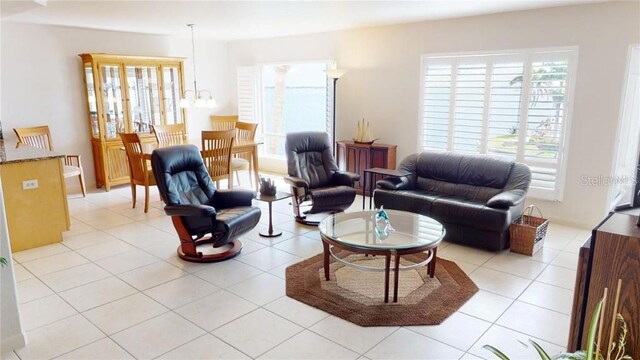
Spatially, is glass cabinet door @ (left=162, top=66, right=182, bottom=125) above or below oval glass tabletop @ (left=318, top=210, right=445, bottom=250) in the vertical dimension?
above

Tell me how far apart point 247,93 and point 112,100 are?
2403 mm

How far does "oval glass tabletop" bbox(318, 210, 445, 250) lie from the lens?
3.31 m

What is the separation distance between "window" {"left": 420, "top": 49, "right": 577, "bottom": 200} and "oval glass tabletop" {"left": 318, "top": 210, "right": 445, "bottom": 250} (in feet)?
6.55

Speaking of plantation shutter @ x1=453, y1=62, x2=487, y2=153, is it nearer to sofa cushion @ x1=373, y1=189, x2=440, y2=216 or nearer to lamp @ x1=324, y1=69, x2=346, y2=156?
sofa cushion @ x1=373, y1=189, x2=440, y2=216

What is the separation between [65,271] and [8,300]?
1237mm

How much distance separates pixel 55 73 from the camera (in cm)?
621

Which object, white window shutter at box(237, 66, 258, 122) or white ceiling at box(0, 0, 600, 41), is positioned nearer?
white ceiling at box(0, 0, 600, 41)

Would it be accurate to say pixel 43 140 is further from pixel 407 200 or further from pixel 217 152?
pixel 407 200

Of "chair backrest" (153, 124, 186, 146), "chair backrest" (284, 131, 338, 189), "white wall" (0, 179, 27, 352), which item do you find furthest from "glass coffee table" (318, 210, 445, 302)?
"chair backrest" (153, 124, 186, 146)

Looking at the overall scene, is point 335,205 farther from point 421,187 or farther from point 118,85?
point 118,85

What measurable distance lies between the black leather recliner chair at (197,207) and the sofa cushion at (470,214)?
1.86m

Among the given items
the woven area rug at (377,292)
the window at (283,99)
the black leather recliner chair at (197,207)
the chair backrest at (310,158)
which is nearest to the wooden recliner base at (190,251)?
the black leather recliner chair at (197,207)

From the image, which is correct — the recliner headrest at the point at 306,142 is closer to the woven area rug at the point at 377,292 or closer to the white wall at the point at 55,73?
the woven area rug at the point at 377,292

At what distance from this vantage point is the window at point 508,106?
4.86m
